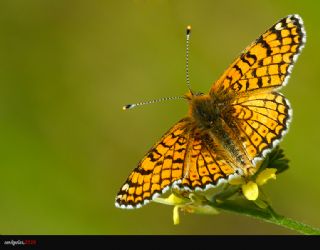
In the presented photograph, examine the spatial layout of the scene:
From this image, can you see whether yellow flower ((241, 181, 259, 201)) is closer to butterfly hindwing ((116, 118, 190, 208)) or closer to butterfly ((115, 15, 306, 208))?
butterfly ((115, 15, 306, 208))

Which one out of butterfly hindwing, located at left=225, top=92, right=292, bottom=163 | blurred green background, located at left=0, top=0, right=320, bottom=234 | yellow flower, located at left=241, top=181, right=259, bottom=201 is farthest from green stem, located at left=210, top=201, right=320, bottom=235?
blurred green background, located at left=0, top=0, right=320, bottom=234

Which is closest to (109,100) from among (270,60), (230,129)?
(230,129)

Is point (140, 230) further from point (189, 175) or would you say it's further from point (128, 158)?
point (189, 175)

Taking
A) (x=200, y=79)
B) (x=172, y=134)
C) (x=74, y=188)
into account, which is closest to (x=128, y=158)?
(x=74, y=188)

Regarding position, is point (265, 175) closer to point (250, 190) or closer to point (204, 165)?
point (250, 190)

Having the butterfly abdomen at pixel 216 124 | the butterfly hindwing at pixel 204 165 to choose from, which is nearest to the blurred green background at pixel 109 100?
the butterfly abdomen at pixel 216 124
